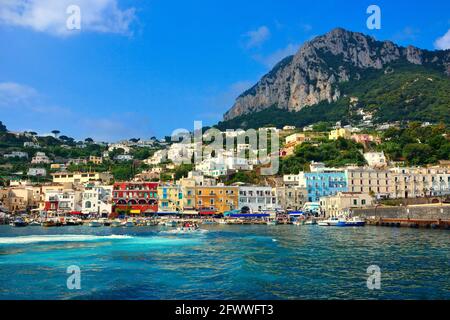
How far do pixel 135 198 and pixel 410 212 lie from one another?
49.6 m

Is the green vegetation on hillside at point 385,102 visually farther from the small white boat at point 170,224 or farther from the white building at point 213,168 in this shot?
the small white boat at point 170,224

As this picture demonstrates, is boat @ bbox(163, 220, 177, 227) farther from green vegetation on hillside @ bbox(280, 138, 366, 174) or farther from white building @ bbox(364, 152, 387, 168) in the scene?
white building @ bbox(364, 152, 387, 168)

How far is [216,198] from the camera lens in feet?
266

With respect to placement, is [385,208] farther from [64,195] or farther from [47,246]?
[64,195]

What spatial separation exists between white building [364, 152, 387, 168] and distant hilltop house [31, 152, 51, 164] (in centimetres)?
10194

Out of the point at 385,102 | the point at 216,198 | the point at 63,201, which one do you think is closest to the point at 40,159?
the point at 63,201

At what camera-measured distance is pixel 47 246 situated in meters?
34.4

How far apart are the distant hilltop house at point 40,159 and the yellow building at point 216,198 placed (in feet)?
266

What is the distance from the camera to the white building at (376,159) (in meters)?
92.6

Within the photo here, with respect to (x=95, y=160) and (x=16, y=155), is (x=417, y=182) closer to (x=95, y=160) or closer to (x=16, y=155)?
(x=95, y=160)

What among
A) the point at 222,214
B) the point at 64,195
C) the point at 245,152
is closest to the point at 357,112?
the point at 245,152

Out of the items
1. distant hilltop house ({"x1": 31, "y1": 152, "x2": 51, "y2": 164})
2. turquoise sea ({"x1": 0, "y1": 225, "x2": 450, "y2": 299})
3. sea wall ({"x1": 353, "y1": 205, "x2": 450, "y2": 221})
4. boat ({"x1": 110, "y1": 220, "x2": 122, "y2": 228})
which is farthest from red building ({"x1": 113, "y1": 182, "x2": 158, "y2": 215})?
distant hilltop house ({"x1": 31, "y1": 152, "x2": 51, "y2": 164})

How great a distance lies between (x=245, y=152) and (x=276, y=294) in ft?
332
